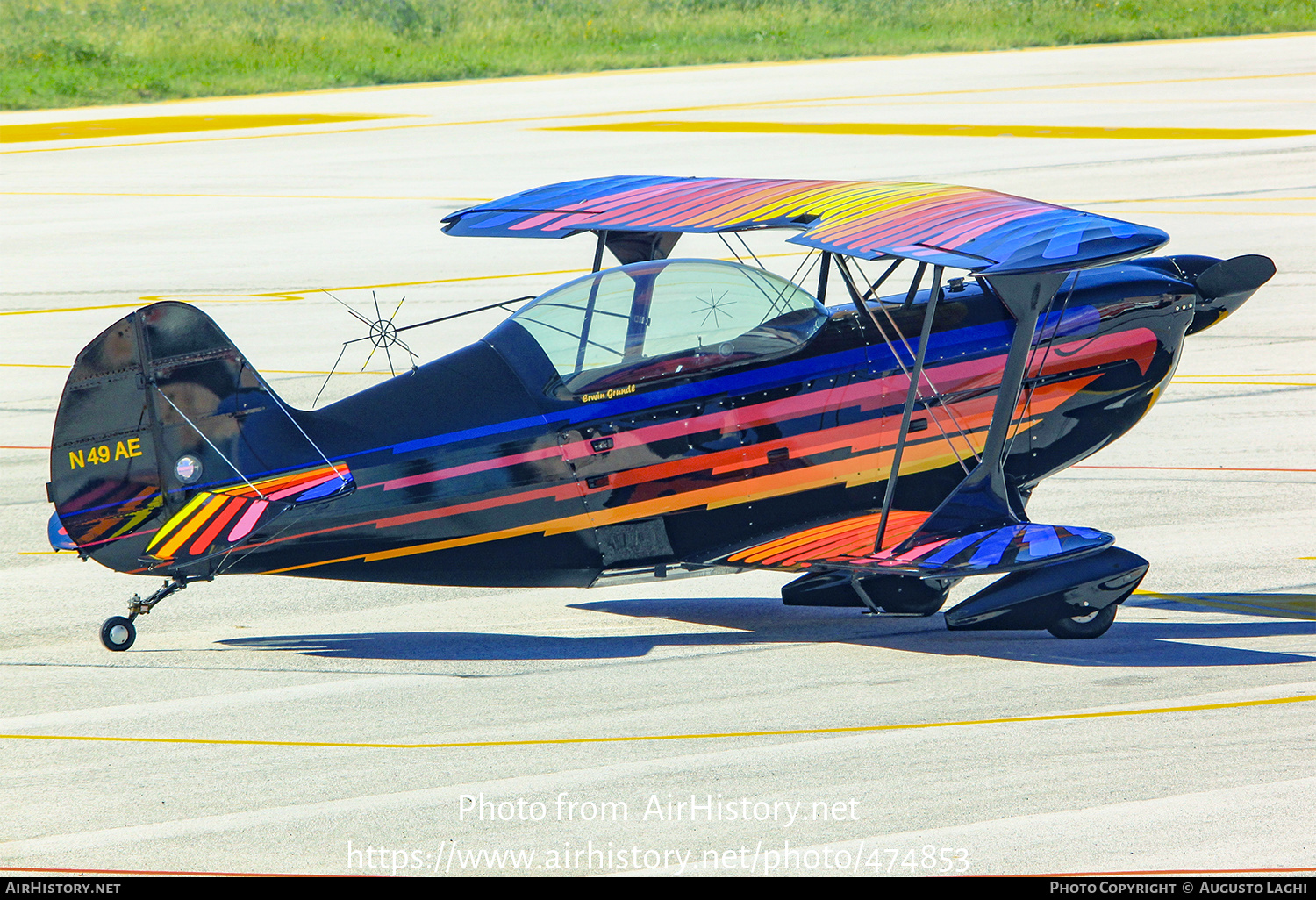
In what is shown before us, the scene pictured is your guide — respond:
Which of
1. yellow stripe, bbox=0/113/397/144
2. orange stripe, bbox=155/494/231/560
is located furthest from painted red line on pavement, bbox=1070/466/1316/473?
yellow stripe, bbox=0/113/397/144

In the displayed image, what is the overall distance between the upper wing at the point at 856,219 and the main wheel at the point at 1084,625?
1.99m

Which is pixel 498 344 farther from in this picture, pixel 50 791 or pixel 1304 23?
pixel 1304 23

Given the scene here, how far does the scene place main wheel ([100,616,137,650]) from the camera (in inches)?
340

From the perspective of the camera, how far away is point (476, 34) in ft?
158

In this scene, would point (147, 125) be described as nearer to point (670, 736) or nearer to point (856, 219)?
point (856, 219)

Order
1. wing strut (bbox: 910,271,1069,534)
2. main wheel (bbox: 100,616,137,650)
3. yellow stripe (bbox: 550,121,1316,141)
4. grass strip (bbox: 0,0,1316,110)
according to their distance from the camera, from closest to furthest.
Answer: wing strut (bbox: 910,271,1069,534) < main wheel (bbox: 100,616,137,650) < yellow stripe (bbox: 550,121,1316,141) < grass strip (bbox: 0,0,1316,110)

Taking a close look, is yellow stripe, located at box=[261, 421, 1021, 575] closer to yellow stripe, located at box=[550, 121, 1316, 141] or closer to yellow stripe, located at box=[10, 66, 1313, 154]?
yellow stripe, located at box=[550, 121, 1316, 141]

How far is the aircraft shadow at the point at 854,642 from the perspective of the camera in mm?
8531

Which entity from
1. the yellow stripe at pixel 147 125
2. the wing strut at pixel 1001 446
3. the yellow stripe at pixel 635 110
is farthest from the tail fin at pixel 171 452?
the yellow stripe at pixel 147 125

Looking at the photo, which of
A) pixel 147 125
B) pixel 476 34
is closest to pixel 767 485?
pixel 147 125

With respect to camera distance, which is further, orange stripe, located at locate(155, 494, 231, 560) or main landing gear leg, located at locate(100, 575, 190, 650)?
main landing gear leg, located at locate(100, 575, 190, 650)

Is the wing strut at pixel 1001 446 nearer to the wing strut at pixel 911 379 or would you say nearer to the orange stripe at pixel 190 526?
the wing strut at pixel 911 379

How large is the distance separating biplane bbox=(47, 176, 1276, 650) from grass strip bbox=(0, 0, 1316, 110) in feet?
107

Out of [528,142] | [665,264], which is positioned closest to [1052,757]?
[665,264]
